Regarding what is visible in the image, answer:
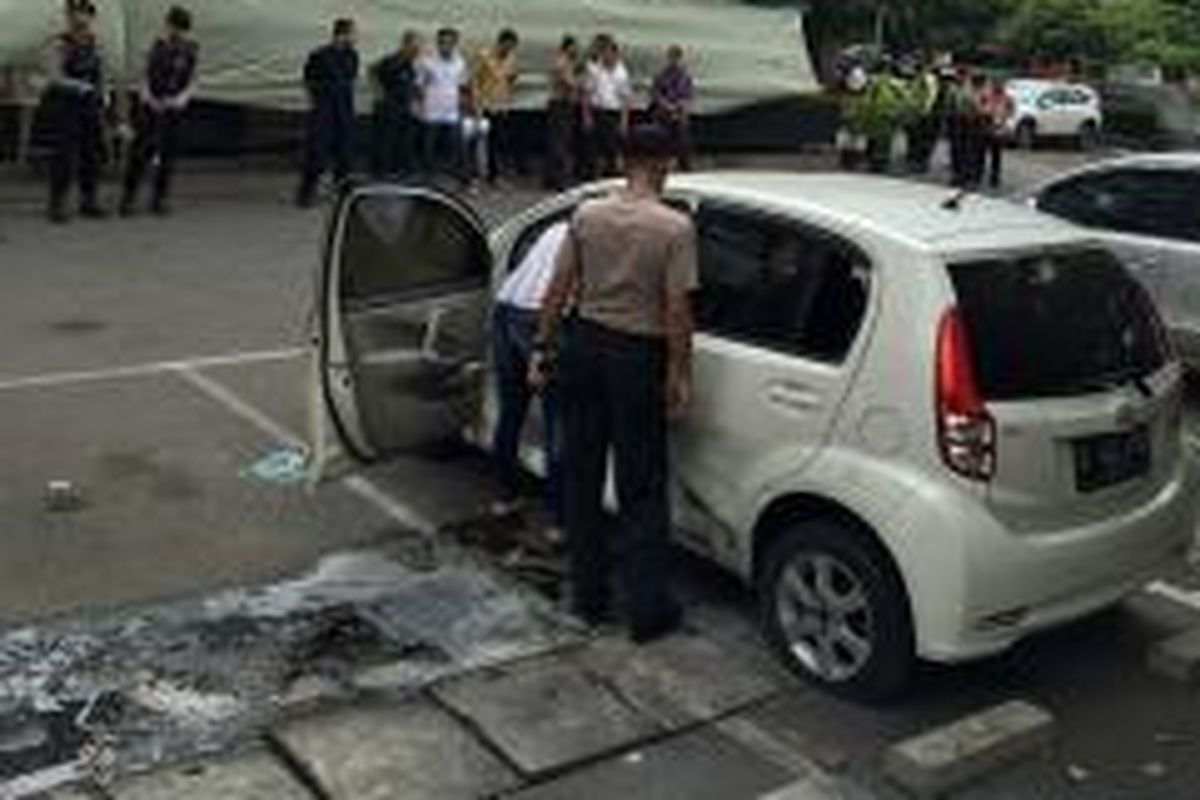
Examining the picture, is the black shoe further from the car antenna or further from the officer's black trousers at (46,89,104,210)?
the officer's black trousers at (46,89,104,210)

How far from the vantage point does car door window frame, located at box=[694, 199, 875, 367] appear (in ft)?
20.2

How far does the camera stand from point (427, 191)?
7516 millimetres

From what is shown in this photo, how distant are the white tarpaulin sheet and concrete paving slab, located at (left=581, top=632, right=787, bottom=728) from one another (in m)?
11.8

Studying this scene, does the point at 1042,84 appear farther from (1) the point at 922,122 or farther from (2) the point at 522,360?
(2) the point at 522,360

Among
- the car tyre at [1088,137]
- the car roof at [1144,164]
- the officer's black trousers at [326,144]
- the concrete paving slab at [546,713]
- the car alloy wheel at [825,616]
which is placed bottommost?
the car tyre at [1088,137]

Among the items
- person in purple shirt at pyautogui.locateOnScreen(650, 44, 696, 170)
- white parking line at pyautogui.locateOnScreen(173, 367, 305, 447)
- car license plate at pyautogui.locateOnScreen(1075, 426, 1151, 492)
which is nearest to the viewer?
car license plate at pyautogui.locateOnScreen(1075, 426, 1151, 492)

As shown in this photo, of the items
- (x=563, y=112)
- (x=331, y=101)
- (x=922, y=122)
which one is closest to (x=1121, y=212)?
(x=331, y=101)

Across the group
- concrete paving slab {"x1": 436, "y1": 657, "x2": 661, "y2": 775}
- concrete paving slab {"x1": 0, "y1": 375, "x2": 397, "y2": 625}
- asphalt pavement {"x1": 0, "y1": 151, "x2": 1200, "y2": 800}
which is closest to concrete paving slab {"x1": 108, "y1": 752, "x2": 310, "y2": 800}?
asphalt pavement {"x1": 0, "y1": 151, "x2": 1200, "y2": 800}

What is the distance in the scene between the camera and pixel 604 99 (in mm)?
19906

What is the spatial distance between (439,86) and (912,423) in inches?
510

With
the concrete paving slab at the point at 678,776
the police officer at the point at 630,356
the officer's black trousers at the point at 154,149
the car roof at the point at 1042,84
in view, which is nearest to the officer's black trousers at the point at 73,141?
the officer's black trousers at the point at 154,149

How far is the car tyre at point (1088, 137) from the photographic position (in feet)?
122

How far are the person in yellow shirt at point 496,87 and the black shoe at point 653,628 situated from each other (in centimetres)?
1325

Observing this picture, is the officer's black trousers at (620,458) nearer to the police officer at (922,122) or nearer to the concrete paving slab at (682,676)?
the concrete paving slab at (682,676)
